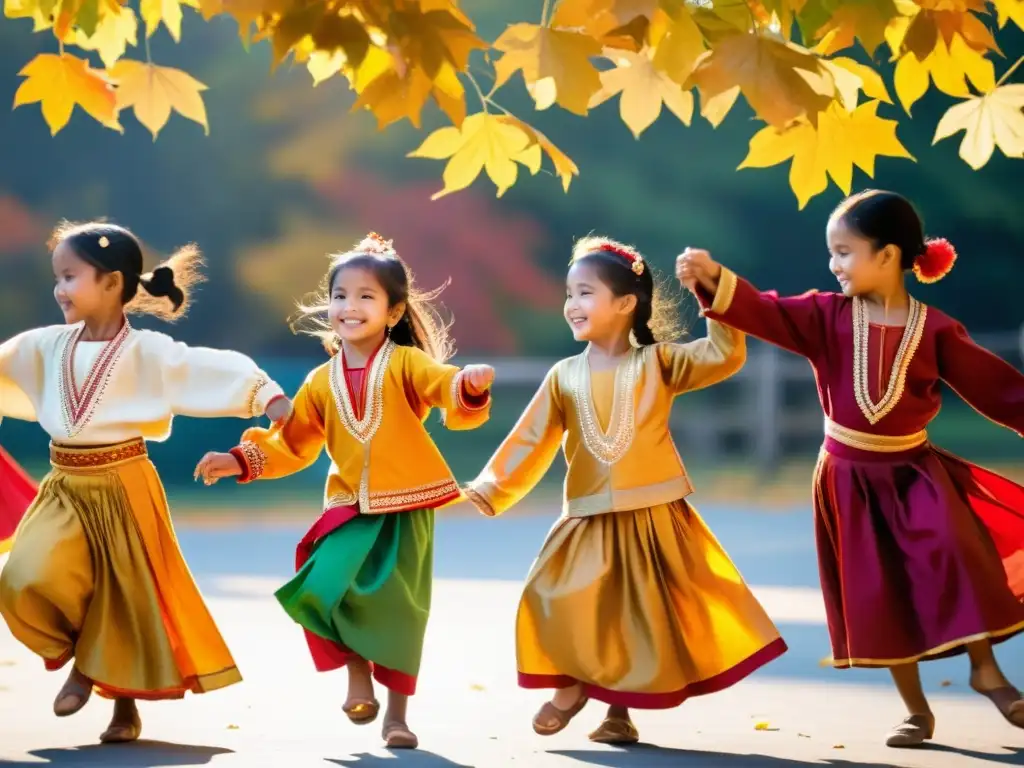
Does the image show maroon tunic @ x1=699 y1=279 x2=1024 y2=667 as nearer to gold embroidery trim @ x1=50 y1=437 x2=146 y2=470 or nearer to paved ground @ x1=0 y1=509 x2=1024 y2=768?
paved ground @ x1=0 y1=509 x2=1024 y2=768

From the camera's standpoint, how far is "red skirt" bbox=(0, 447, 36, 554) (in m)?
3.95

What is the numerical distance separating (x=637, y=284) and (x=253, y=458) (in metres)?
1.06

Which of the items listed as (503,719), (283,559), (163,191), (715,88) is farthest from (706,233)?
(715,88)

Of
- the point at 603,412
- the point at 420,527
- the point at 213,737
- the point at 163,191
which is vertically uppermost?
the point at 163,191

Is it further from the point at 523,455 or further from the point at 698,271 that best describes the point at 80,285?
the point at 698,271

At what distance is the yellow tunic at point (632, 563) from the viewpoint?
363 cm

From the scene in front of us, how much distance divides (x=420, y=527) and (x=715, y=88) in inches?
60.8

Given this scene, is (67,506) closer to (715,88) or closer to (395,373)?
(395,373)

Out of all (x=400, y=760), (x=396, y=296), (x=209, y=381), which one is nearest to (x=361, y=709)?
(x=400, y=760)

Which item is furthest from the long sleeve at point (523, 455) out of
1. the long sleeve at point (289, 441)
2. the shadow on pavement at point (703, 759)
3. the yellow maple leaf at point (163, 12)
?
the yellow maple leaf at point (163, 12)

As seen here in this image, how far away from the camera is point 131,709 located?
378cm

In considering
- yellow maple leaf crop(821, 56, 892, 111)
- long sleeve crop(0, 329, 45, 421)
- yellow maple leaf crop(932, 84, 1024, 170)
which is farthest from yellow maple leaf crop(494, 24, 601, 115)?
long sleeve crop(0, 329, 45, 421)

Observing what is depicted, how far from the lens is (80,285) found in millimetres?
3883

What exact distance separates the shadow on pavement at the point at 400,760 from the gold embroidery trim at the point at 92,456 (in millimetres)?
918
